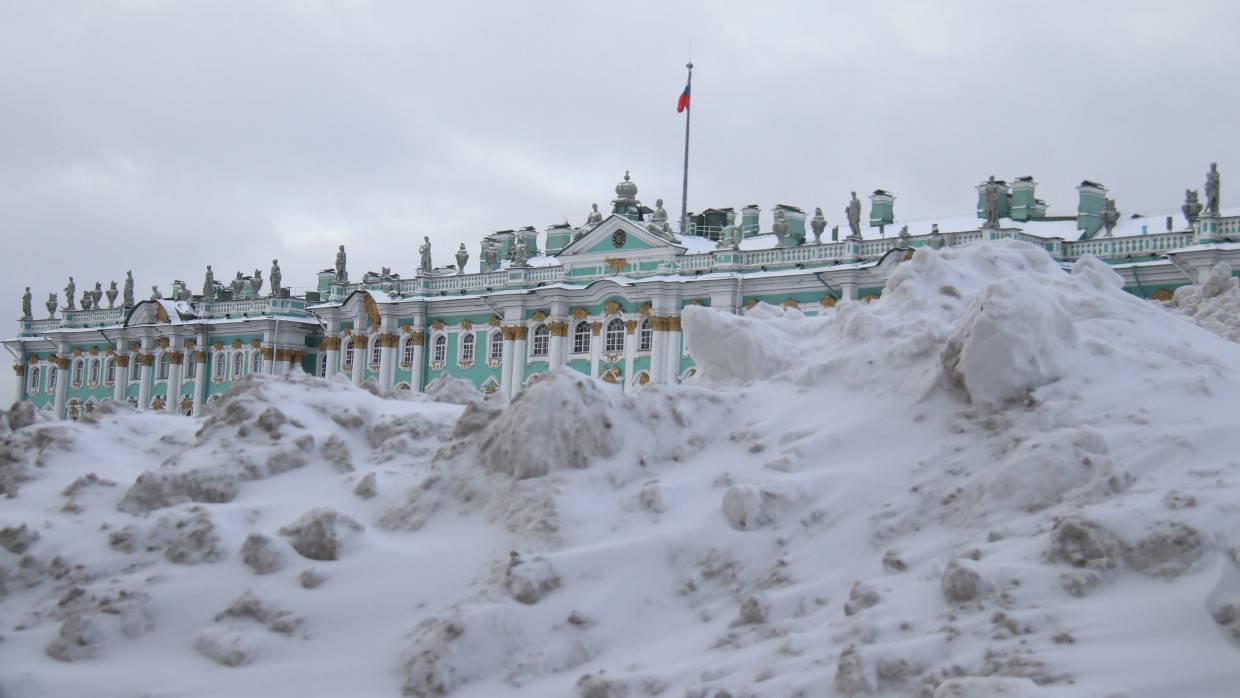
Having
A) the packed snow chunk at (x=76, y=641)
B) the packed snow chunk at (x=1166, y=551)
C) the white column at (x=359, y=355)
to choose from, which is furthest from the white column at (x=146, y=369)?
the packed snow chunk at (x=1166, y=551)

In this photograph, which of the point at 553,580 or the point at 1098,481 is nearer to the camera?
the point at 1098,481

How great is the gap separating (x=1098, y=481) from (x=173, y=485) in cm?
623

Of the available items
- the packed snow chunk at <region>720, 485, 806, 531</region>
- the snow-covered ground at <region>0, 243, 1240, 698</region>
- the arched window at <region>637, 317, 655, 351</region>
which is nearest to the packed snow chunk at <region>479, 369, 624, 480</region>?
the snow-covered ground at <region>0, 243, 1240, 698</region>

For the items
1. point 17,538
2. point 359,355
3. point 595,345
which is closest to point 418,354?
point 359,355

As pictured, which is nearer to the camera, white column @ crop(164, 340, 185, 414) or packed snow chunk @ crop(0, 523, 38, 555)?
packed snow chunk @ crop(0, 523, 38, 555)

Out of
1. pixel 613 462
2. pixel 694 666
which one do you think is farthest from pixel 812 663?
pixel 613 462

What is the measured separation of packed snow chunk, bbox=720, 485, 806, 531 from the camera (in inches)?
344

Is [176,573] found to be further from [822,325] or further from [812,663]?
[822,325]

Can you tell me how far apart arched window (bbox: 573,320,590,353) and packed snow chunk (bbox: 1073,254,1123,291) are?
3004 centimetres

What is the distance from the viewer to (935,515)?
333 inches

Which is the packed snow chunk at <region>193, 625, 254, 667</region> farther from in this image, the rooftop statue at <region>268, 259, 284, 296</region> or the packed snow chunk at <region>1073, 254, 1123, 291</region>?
the rooftop statue at <region>268, 259, 284, 296</region>

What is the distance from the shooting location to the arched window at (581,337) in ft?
137

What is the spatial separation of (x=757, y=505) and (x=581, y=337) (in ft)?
109

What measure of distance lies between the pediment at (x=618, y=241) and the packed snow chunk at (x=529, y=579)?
32464 millimetres
